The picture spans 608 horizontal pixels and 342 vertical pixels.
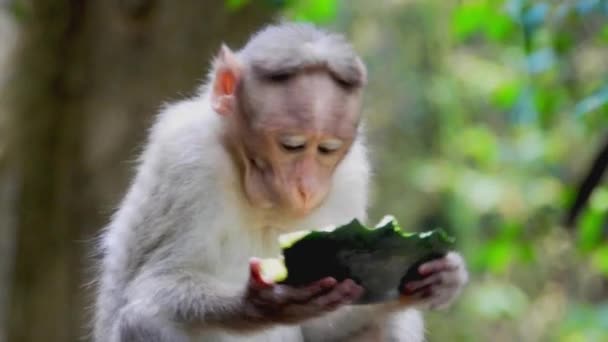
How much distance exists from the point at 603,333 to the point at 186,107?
16.0 ft

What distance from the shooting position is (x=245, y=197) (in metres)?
4.14

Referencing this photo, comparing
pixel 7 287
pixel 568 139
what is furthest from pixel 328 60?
pixel 568 139

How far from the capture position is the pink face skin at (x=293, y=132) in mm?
3867

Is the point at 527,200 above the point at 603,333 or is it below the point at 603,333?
above

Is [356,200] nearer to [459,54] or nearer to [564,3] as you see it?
[564,3]

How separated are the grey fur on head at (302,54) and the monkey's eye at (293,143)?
0.21 meters

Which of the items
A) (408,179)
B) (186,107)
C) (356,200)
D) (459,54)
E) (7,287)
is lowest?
(356,200)

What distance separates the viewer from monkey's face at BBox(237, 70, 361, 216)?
12.7ft

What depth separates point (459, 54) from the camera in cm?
1034

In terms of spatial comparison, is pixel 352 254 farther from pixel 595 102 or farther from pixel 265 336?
pixel 595 102

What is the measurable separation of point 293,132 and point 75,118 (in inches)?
113

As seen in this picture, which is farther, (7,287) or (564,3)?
(7,287)

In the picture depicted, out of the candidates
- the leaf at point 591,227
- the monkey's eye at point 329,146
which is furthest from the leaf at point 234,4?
the leaf at point 591,227

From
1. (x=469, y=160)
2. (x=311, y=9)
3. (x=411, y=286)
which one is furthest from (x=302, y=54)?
(x=469, y=160)
